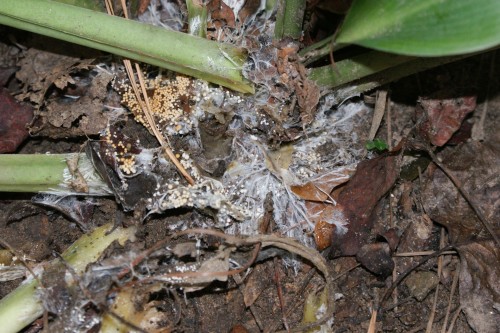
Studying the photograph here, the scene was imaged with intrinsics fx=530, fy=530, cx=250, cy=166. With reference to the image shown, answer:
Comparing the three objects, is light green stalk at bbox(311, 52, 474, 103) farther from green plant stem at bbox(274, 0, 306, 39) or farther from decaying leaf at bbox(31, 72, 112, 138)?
decaying leaf at bbox(31, 72, 112, 138)

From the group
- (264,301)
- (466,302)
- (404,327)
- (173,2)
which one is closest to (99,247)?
(264,301)

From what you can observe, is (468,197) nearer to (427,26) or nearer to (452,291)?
(452,291)

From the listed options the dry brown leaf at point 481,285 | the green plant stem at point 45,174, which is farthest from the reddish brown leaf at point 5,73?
the dry brown leaf at point 481,285

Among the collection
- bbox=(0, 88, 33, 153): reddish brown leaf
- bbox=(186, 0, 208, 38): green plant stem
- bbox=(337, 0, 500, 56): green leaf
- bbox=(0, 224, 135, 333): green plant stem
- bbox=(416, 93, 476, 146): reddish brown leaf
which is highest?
bbox=(186, 0, 208, 38): green plant stem

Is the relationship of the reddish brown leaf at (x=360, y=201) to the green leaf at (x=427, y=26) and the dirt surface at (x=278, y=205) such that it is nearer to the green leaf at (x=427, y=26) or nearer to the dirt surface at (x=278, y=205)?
the dirt surface at (x=278, y=205)

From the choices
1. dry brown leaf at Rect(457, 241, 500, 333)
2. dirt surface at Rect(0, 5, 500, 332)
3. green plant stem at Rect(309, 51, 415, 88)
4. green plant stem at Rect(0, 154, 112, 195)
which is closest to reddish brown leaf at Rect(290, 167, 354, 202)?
dirt surface at Rect(0, 5, 500, 332)

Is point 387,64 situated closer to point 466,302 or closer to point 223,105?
point 223,105
